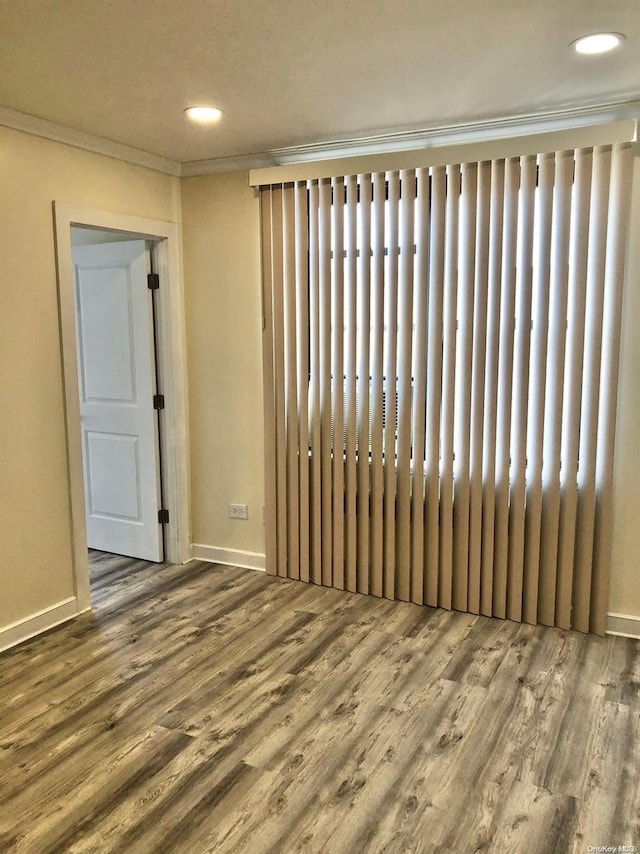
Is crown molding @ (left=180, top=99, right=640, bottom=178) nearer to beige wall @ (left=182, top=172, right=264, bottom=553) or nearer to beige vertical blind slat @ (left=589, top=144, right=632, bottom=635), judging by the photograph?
beige wall @ (left=182, top=172, right=264, bottom=553)

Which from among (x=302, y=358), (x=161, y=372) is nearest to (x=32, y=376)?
(x=161, y=372)

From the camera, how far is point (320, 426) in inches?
150

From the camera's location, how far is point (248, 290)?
3.97m

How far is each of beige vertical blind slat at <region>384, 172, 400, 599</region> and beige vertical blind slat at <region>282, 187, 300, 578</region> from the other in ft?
1.87

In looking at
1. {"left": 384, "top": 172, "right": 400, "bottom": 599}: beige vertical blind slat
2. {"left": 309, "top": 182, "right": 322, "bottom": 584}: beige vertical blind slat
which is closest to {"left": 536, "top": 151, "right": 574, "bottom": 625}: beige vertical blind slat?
{"left": 384, "top": 172, "right": 400, "bottom": 599}: beige vertical blind slat

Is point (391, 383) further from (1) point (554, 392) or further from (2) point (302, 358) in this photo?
(1) point (554, 392)

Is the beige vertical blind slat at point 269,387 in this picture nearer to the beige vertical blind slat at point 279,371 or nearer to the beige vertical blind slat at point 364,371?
the beige vertical blind slat at point 279,371

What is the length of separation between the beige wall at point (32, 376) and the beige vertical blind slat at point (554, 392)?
2.39 m

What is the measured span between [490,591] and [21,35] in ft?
10.4

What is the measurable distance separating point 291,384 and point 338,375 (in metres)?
0.32

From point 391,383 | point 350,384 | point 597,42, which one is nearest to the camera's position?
point 597,42

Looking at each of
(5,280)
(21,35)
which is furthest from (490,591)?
(21,35)

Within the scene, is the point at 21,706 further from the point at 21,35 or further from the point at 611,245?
the point at 611,245

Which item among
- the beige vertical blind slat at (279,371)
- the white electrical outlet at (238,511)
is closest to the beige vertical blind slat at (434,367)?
the beige vertical blind slat at (279,371)
